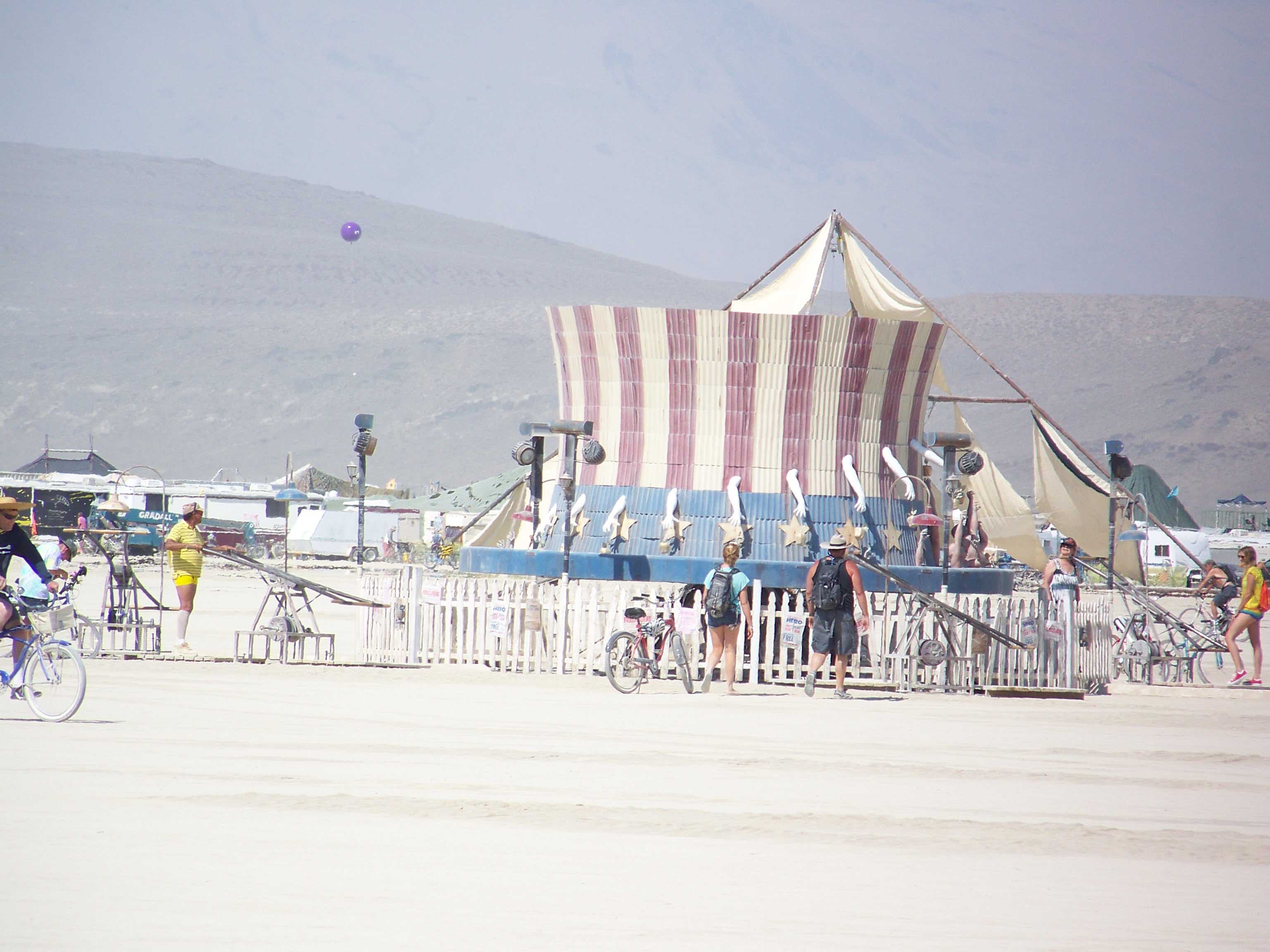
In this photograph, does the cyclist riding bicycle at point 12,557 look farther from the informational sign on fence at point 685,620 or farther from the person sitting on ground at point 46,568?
the informational sign on fence at point 685,620

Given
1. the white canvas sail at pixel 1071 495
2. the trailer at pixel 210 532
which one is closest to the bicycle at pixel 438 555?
the trailer at pixel 210 532

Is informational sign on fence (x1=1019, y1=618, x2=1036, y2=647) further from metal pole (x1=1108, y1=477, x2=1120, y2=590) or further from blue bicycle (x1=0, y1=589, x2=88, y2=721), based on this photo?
blue bicycle (x1=0, y1=589, x2=88, y2=721)

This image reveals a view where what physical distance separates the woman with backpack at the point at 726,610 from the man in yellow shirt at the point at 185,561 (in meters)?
5.72

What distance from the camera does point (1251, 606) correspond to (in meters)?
16.6

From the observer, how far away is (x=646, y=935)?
19.4ft

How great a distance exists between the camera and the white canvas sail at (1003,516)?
76.6ft

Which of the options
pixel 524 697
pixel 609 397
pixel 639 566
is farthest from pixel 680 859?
pixel 609 397

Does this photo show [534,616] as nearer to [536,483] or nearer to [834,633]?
[834,633]

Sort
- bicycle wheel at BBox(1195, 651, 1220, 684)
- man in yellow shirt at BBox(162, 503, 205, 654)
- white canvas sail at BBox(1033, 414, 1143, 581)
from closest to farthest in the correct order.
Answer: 1. man in yellow shirt at BBox(162, 503, 205, 654)
2. bicycle wheel at BBox(1195, 651, 1220, 684)
3. white canvas sail at BBox(1033, 414, 1143, 581)

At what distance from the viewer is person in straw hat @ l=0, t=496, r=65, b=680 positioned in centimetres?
1080

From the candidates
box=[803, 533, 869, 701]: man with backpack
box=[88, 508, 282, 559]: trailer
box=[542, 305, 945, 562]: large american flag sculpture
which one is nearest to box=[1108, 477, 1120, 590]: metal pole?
box=[542, 305, 945, 562]: large american flag sculpture

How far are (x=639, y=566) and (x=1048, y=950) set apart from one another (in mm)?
12596

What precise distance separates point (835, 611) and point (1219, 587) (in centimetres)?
756

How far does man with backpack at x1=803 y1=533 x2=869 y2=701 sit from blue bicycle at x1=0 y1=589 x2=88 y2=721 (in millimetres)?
6884
